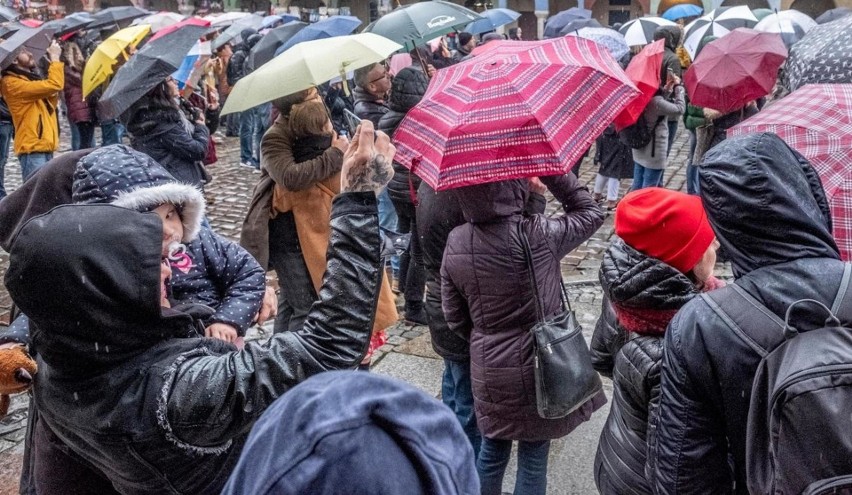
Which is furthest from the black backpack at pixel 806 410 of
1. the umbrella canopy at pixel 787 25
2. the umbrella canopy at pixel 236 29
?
the umbrella canopy at pixel 236 29

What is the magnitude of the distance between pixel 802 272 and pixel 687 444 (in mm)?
546

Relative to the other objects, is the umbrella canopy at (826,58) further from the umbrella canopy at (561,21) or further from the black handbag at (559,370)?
the umbrella canopy at (561,21)

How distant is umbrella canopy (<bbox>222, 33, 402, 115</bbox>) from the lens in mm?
3439

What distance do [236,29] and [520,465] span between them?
12.9 meters

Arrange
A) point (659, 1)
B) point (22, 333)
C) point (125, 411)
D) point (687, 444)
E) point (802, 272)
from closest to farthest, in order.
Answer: point (125, 411)
point (802, 272)
point (687, 444)
point (22, 333)
point (659, 1)

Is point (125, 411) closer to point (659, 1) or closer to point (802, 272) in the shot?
point (802, 272)

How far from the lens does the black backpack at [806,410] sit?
4.96 ft

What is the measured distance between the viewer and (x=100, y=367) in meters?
1.71

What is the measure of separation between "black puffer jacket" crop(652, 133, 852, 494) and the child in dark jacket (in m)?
0.26

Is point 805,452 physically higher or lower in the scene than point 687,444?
higher

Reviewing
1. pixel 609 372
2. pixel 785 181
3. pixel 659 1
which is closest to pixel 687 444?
pixel 785 181

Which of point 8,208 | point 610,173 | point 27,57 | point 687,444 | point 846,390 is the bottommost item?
point 610,173

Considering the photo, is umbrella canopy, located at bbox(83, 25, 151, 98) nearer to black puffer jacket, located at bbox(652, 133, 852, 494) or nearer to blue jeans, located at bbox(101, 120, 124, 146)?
blue jeans, located at bbox(101, 120, 124, 146)

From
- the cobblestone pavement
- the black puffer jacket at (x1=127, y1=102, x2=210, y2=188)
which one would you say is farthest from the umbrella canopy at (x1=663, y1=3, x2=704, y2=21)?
the black puffer jacket at (x1=127, y1=102, x2=210, y2=188)
